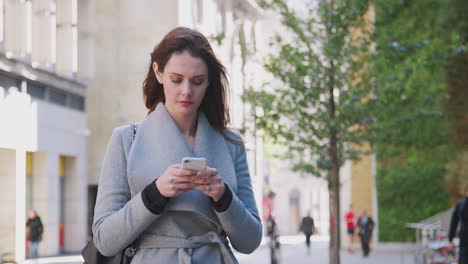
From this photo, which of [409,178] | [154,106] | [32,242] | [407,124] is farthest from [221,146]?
[409,178]

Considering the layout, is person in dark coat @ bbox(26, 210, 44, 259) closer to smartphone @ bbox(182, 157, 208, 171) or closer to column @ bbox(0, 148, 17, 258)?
column @ bbox(0, 148, 17, 258)

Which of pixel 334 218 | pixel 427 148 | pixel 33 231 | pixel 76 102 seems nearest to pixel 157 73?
pixel 334 218

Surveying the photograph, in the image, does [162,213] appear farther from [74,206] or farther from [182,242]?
[74,206]

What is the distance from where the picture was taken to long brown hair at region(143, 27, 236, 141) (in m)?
3.54

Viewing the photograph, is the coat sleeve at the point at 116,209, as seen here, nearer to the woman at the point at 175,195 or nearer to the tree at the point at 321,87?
the woman at the point at 175,195

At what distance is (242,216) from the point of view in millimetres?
3529

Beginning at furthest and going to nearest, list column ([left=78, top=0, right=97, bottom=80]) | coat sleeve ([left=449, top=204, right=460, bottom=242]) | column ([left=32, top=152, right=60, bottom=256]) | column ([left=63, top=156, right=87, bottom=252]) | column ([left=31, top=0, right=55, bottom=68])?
column ([left=78, top=0, right=97, bottom=80])
column ([left=63, top=156, right=87, bottom=252])
column ([left=32, top=152, right=60, bottom=256])
column ([left=31, top=0, right=55, bottom=68])
coat sleeve ([left=449, top=204, right=460, bottom=242])

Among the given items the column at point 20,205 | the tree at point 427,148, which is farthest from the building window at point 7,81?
the tree at point 427,148

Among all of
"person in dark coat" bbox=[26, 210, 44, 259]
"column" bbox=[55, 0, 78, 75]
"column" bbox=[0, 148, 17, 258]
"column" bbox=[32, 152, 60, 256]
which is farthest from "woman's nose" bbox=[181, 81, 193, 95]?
"column" bbox=[55, 0, 78, 75]

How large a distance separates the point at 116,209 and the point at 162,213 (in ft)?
0.58

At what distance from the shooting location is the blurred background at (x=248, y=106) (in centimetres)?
2075

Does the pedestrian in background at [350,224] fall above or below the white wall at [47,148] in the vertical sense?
below

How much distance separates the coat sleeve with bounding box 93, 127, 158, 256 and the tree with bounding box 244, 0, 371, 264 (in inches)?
638

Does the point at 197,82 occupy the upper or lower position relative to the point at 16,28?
lower
